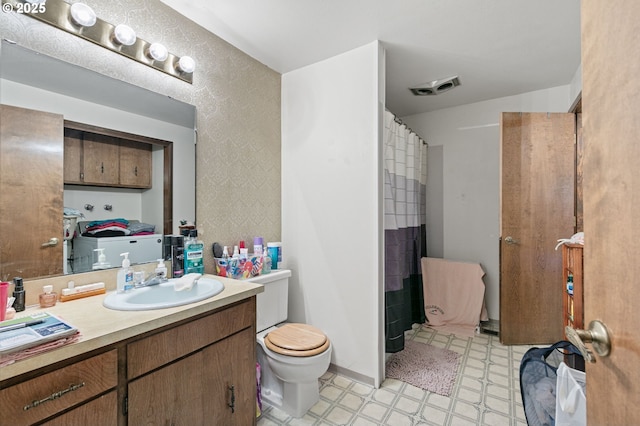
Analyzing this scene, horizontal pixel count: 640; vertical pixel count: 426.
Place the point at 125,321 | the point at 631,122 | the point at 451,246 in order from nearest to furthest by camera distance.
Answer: the point at 631,122 < the point at 125,321 < the point at 451,246

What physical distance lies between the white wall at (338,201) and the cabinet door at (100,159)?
119cm

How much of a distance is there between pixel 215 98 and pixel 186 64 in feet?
0.83

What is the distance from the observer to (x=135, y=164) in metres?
1.50

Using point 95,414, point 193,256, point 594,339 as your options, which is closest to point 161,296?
point 193,256

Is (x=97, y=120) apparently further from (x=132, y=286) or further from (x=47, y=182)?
(x=132, y=286)

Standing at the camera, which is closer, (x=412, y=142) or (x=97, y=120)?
(x=97, y=120)

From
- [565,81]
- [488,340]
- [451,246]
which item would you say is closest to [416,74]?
[565,81]

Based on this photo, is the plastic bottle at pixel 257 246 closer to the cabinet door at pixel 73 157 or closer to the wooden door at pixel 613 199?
the cabinet door at pixel 73 157

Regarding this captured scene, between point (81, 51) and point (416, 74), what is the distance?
2.19m

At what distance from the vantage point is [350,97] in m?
2.05

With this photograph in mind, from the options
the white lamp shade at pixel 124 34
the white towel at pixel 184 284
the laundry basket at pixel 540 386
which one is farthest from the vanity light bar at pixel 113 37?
the laundry basket at pixel 540 386

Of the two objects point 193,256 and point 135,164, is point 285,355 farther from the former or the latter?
point 135,164

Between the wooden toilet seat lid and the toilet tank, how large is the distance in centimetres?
10

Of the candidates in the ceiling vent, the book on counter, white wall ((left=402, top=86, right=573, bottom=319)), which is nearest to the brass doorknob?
the book on counter
